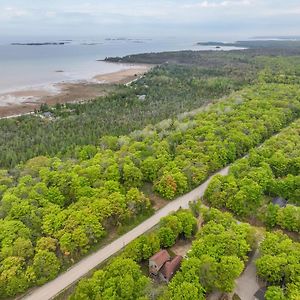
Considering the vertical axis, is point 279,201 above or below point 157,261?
below

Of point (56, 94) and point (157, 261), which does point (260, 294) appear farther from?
point (56, 94)

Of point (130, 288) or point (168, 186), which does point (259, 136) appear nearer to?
point (168, 186)

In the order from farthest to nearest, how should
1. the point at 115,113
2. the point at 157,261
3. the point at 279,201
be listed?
the point at 115,113
the point at 279,201
the point at 157,261

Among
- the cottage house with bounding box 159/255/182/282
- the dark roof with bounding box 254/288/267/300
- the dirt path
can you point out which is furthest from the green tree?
the dark roof with bounding box 254/288/267/300

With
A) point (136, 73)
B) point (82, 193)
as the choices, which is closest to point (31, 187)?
point (82, 193)

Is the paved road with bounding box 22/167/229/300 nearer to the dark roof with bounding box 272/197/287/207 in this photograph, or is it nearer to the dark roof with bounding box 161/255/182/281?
the dark roof with bounding box 161/255/182/281

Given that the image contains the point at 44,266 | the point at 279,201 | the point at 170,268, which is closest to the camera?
the point at 44,266

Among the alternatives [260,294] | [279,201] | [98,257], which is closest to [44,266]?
[98,257]
